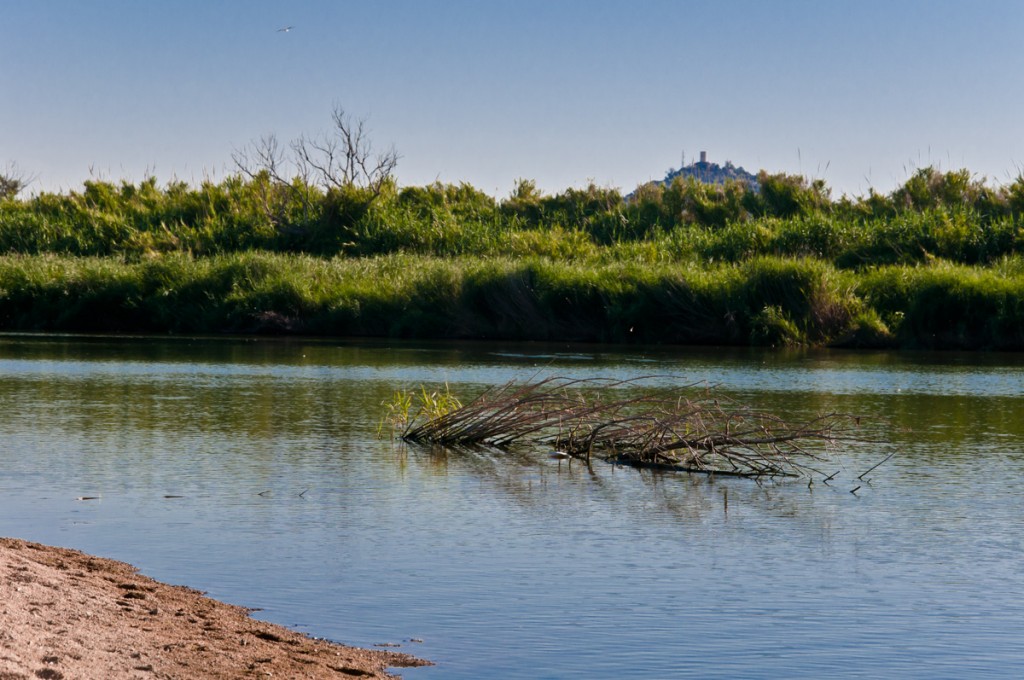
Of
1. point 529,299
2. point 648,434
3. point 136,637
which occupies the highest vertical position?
point 529,299

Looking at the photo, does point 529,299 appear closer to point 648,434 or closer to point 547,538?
point 648,434

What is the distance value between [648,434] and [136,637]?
6.21m

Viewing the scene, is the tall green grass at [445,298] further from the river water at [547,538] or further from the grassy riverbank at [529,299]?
the river water at [547,538]

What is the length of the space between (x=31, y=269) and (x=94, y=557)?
30349 millimetres

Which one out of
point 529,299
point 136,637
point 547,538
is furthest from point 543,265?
point 136,637

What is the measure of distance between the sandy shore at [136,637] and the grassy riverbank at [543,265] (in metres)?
22.3

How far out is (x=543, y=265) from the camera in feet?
99.1

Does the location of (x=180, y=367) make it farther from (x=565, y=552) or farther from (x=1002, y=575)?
(x=1002, y=575)

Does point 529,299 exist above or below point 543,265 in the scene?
below

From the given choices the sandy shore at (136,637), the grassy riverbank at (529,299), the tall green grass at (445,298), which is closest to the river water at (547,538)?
the sandy shore at (136,637)

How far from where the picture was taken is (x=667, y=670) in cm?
523

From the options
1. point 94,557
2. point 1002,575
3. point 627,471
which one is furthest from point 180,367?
point 1002,575

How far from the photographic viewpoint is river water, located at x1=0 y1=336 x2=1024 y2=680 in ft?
18.4

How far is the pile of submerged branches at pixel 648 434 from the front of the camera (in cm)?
1043
